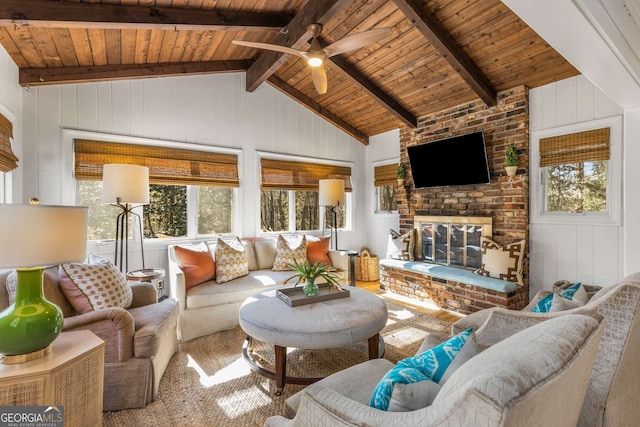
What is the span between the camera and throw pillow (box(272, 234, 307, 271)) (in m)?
3.89

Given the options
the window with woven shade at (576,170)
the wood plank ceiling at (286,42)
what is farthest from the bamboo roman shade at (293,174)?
the window with woven shade at (576,170)

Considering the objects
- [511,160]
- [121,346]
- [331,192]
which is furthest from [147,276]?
[511,160]

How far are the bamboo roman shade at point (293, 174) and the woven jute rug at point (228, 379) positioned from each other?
→ 232 cm

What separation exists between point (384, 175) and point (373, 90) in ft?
5.13

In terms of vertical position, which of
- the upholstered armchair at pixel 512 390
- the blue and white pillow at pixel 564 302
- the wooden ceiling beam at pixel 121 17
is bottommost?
the blue and white pillow at pixel 564 302

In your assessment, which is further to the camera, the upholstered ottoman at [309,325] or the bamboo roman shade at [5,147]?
the bamboo roman shade at [5,147]

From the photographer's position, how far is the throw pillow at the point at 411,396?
866 millimetres

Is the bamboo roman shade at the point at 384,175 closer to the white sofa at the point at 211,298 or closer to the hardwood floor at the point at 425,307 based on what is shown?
the hardwood floor at the point at 425,307

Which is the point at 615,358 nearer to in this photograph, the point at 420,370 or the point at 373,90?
the point at 420,370

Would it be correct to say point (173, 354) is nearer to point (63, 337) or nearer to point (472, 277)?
point (63, 337)

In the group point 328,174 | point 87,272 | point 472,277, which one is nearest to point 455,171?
point 472,277

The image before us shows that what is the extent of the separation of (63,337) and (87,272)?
62cm

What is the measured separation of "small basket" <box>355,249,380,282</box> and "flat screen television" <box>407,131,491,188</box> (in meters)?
1.52

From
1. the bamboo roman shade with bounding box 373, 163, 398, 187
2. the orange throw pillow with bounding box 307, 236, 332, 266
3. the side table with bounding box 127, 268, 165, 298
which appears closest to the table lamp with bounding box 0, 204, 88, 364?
the side table with bounding box 127, 268, 165, 298
